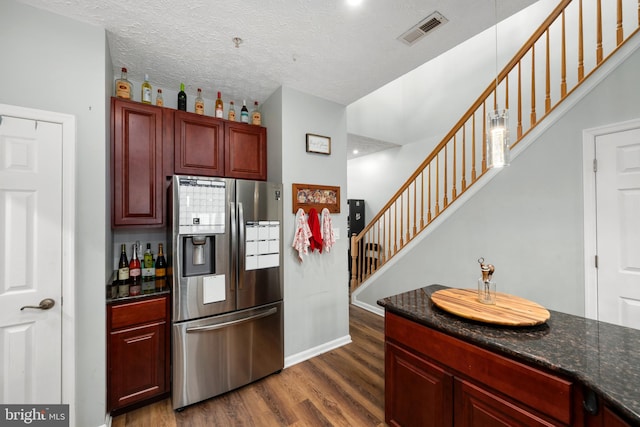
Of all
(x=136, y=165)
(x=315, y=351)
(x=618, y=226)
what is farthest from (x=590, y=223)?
(x=136, y=165)

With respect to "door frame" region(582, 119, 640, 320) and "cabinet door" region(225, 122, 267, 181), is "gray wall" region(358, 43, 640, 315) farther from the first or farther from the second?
"cabinet door" region(225, 122, 267, 181)

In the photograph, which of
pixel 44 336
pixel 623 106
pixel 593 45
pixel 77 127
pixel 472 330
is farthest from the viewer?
pixel 593 45

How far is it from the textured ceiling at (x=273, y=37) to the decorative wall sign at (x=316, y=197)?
1055 millimetres

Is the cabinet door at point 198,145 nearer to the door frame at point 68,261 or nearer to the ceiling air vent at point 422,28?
the door frame at point 68,261

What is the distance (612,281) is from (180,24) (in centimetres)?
386

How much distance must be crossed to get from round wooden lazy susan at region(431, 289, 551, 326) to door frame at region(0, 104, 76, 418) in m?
2.30

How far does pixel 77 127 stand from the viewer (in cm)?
172

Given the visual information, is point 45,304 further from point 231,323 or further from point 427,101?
point 427,101

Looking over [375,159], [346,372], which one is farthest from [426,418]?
[375,159]

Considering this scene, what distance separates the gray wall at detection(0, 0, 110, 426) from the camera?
1613 millimetres

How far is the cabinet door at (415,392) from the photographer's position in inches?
53.3

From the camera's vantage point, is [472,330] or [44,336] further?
[44,336]

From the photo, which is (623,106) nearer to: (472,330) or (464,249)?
(464,249)

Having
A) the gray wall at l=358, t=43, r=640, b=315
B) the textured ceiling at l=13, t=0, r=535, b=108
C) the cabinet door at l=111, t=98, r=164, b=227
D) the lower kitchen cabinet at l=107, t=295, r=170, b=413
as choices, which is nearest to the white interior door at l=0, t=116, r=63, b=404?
the lower kitchen cabinet at l=107, t=295, r=170, b=413
